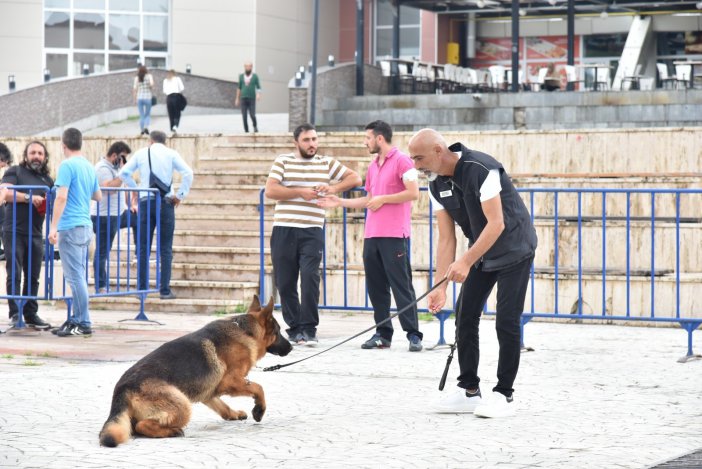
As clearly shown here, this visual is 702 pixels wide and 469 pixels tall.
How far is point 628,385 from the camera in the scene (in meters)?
8.77

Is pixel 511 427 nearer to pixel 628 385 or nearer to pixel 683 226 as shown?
pixel 628 385

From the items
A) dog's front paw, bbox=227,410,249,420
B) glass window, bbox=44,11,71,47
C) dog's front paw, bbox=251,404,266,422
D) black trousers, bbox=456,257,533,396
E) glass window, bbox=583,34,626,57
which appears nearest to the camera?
dog's front paw, bbox=251,404,266,422

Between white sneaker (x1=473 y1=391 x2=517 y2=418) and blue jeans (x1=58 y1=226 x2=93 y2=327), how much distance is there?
496cm

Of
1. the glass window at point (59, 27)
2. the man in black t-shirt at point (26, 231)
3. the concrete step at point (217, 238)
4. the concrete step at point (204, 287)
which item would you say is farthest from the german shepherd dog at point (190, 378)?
the glass window at point (59, 27)

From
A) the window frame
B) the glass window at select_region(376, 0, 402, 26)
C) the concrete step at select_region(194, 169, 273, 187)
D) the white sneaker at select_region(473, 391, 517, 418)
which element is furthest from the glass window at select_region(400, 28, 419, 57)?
the white sneaker at select_region(473, 391, 517, 418)

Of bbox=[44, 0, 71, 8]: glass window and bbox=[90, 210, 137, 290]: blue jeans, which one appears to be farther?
bbox=[44, 0, 71, 8]: glass window

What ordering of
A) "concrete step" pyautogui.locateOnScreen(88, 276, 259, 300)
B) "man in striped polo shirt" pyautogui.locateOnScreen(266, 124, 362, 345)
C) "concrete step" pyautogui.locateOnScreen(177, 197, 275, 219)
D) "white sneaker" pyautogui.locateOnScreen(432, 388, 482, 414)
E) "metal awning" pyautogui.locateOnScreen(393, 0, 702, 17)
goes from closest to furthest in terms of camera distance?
"white sneaker" pyautogui.locateOnScreen(432, 388, 482, 414) → "man in striped polo shirt" pyautogui.locateOnScreen(266, 124, 362, 345) → "concrete step" pyautogui.locateOnScreen(88, 276, 259, 300) → "concrete step" pyautogui.locateOnScreen(177, 197, 275, 219) → "metal awning" pyautogui.locateOnScreen(393, 0, 702, 17)

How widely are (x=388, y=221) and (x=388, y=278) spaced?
0.47m

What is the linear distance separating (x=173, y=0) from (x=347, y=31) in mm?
6266

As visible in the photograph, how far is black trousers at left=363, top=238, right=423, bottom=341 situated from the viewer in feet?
34.3

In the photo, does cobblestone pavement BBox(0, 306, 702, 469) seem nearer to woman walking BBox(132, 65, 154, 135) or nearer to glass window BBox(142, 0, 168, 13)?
woman walking BBox(132, 65, 154, 135)

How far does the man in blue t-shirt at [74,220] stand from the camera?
36.4 feet

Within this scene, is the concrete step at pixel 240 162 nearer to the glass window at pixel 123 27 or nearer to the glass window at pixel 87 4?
the glass window at pixel 123 27

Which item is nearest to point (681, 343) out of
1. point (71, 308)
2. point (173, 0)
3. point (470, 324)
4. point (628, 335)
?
point (628, 335)
